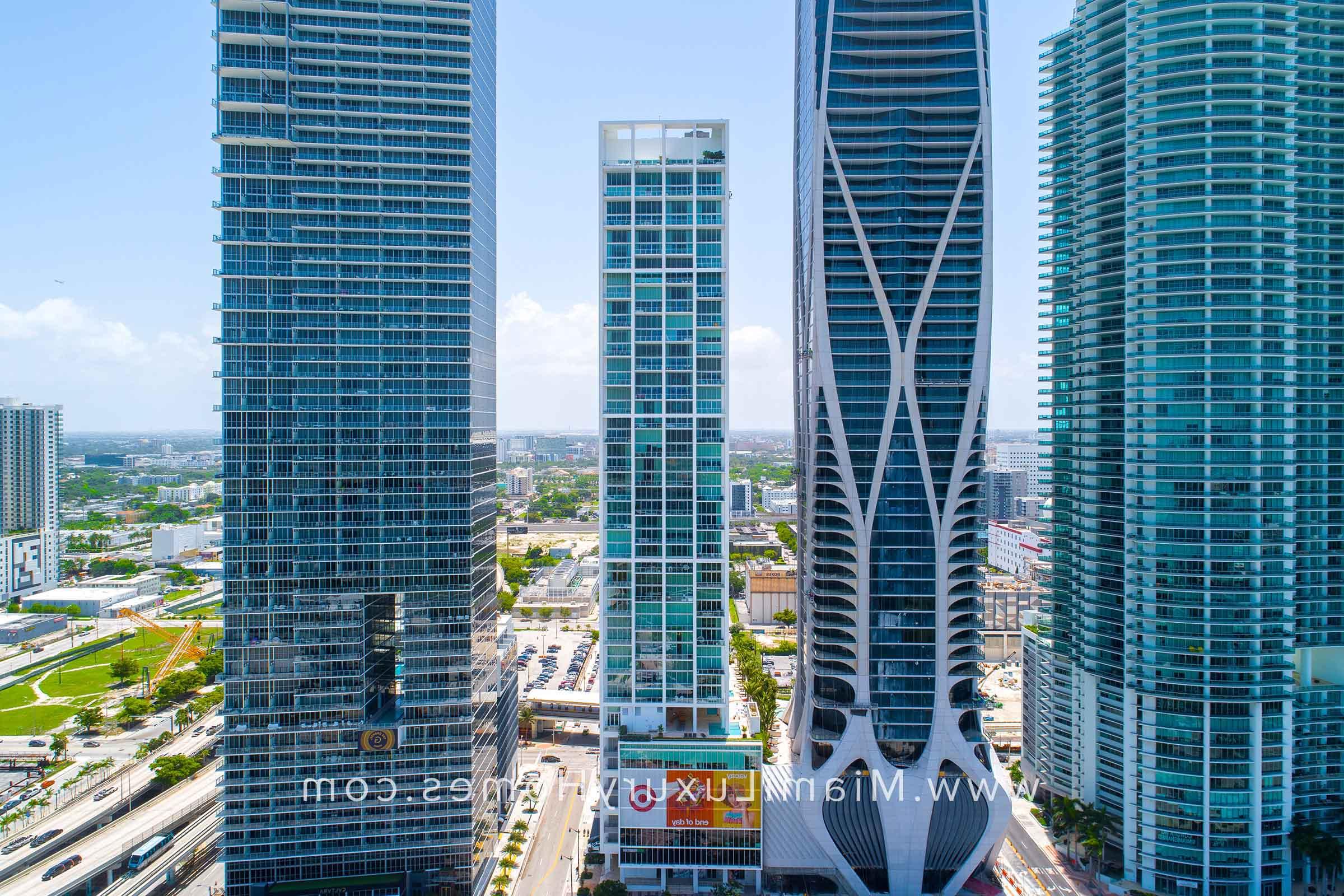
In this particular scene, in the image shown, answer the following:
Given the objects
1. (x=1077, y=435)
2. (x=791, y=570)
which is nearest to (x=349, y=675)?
(x=1077, y=435)

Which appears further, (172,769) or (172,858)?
(172,769)

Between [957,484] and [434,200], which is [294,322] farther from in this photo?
[957,484]

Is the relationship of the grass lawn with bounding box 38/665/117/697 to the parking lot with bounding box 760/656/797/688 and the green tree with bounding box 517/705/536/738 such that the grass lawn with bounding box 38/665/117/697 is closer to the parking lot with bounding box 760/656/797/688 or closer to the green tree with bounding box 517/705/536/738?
the green tree with bounding box 517/705/536/738

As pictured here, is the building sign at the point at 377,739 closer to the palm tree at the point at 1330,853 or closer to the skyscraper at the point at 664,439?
the skyscraper at the point at 664,439

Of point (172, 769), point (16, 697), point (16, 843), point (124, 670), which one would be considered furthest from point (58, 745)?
point (16, 697)

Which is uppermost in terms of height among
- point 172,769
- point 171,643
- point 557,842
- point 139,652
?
point 171,643

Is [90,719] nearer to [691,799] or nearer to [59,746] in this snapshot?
[59,746]

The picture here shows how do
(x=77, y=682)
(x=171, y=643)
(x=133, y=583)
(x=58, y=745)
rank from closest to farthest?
(x=58, y=745), (x=77, y=682), (x=171, y=643), (x=133, y=583)

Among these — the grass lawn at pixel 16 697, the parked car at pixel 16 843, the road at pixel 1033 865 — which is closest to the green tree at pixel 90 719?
the grass lawn at pixel 16 697
